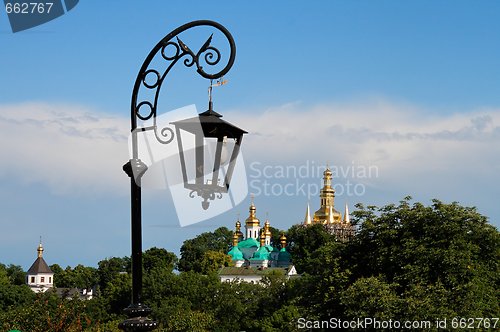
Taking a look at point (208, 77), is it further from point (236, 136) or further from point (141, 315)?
point (141, 315)

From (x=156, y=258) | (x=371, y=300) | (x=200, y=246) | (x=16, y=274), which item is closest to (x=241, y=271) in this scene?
Result: (x=156, y=258)

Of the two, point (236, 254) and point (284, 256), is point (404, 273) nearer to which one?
point (284, 256)

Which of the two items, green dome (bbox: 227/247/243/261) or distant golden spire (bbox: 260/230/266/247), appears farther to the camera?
distant golden spire (bbox: 260/230/266/247)

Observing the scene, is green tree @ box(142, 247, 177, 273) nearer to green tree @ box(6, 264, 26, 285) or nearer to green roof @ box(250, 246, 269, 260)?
green roof @ box(250, 246, 269, 260)

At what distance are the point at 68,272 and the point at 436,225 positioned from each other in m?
84.9

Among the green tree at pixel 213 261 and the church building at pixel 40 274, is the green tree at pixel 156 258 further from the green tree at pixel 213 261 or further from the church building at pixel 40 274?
the church building at pixel 40 274

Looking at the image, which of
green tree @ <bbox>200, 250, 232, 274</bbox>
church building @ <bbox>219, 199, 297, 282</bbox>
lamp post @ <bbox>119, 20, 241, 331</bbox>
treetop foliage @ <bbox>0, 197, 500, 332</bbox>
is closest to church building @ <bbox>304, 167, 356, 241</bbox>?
church building @ <bbox>219, 199, 297, 282</bbox>

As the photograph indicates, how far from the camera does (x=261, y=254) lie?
107688 mm

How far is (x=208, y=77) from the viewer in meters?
9.20

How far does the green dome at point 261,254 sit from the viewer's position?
353ft

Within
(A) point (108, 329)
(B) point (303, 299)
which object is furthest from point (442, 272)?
(A) point (108, 329)

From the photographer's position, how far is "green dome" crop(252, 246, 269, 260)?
353ft

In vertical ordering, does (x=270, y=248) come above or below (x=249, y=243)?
below

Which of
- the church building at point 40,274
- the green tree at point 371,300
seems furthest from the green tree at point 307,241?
the green tree at point 371,300
